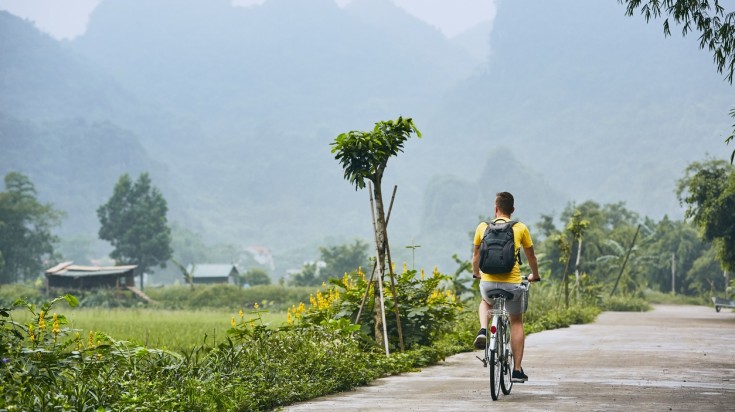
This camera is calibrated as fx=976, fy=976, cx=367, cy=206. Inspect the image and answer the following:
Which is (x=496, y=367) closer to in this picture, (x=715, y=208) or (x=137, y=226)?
(x=715, y=208)

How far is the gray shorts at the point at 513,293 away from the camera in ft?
29.3

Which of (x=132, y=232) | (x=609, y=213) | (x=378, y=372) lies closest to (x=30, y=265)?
(x=132, y=232)

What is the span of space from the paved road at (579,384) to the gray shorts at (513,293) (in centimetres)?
82

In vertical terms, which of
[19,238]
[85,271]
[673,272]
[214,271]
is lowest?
[673,272]

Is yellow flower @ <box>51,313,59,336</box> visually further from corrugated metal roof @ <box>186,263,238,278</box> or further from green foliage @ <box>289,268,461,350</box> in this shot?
corrugated metal roof @ <box>186,263,238,278</box>

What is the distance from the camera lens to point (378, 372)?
37.1 ft

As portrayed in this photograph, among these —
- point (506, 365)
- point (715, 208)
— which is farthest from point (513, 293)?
point (715, 208)

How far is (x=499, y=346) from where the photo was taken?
870cm

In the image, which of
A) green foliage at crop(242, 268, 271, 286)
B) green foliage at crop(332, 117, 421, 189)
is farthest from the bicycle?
green foliage at crop(242, 268, 271, 286)

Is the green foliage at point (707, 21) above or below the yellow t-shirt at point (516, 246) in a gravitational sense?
above

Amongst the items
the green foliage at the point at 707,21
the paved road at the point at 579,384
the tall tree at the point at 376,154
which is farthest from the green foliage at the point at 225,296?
the green foliage at the point at 707,21

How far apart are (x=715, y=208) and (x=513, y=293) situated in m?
28.5

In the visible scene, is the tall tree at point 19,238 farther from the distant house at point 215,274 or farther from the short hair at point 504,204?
the short hair at point 504,204

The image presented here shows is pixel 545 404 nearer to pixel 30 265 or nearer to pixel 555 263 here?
pixel 555 263
